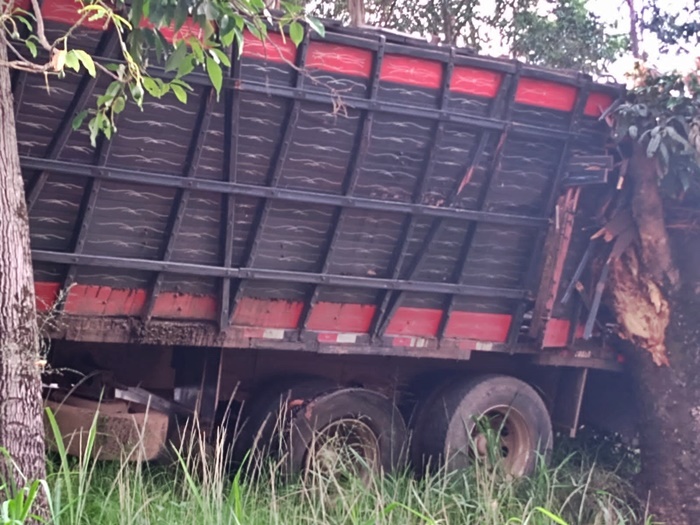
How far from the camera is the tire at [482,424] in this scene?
20.6 ft

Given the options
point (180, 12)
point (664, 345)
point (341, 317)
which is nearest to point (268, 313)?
point (341, 317)

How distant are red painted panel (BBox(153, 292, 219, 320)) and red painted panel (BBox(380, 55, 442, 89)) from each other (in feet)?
5.34

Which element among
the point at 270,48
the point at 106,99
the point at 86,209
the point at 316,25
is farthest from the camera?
the point at 270,48

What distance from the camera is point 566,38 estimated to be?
1185 centimetres

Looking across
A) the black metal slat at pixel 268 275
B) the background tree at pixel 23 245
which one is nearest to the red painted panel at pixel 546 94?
the black metal slat at pixel 268 275

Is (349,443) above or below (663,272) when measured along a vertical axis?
below

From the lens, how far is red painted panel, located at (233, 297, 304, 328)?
5.38 meters

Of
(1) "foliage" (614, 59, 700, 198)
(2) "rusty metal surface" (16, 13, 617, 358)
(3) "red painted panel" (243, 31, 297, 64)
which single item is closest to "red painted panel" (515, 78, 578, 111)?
(2) "rusty metal surface" (16, 13, 617, 358)

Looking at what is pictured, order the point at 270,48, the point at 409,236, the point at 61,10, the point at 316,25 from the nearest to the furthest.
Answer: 1. the point at 316,25
2. the point at 61,10
3. the point at 270,48
4. the point at 409,236

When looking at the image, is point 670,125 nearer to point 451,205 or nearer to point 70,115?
point 451,205

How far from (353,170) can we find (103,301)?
5.19 ft

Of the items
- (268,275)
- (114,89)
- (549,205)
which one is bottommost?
(268,275)

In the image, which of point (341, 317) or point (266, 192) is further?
point (341, 317)

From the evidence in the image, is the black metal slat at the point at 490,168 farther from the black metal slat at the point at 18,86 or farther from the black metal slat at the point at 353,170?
the black metal slat at the point at 18,86
